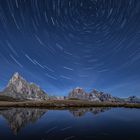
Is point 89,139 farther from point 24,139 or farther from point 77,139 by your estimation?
point 24,139

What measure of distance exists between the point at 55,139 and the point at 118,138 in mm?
9687

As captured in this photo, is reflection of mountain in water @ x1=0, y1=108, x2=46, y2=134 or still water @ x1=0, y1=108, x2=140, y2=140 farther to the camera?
reflection of mountain in water @ x1=0, y1=108, x2=46, y2=134

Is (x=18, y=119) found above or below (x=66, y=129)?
above

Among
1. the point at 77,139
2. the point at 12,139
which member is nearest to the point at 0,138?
the point at 12,139

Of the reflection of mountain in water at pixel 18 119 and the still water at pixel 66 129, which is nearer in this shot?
the still water at pixel 66 129

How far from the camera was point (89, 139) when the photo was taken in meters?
32.6

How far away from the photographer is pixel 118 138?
1318 inches

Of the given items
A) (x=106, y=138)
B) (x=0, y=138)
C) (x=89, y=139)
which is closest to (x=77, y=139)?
(x=89, y=139)

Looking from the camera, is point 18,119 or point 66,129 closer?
point 66,129

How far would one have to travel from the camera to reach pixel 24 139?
31844 millimetres

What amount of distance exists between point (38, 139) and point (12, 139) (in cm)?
380

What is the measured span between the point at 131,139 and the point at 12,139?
1752cm

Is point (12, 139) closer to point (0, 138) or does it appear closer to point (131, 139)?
point (0, 138)

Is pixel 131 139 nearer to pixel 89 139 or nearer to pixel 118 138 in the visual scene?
pixel 118 138
